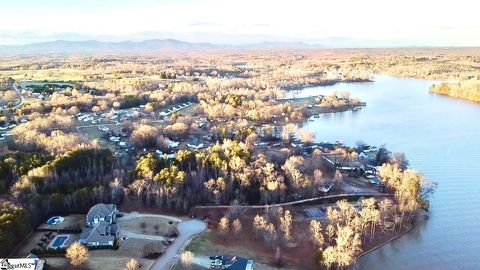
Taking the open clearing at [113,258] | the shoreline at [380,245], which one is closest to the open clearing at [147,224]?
the open clearing at [113,258]

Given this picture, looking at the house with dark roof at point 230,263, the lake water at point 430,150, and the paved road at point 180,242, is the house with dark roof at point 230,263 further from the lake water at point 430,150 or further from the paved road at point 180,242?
the lake water at point 430,150

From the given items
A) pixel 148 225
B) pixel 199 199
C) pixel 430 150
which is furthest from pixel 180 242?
pixel 430 150

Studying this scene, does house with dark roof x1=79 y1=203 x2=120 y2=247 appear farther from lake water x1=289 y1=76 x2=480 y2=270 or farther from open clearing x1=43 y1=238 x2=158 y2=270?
lake water x1=289 y1=76 x2=480 y2=270

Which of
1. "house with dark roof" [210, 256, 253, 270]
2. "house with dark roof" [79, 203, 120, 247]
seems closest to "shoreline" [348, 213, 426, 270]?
"house with dark roof" [210, 256, 253, 270]

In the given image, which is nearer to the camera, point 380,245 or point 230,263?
point 230,263

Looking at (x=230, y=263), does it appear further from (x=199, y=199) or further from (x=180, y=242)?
(x=199, y=199)
